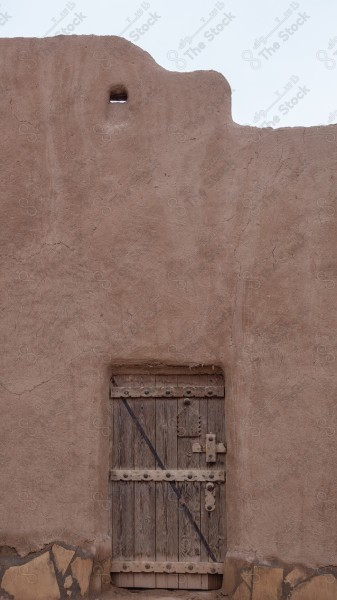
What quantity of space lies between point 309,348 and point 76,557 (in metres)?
2.28

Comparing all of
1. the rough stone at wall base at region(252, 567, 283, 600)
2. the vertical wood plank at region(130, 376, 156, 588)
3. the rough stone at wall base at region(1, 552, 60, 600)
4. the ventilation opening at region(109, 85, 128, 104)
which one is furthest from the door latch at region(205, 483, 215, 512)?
the ventilation opening at region(109, 85, 128, 104)

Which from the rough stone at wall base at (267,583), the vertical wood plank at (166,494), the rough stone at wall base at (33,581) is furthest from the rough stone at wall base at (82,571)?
the rough stone at wall base at (267,583)

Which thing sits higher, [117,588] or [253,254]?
[253,254]

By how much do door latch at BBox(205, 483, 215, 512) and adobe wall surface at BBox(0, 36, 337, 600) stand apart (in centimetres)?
16

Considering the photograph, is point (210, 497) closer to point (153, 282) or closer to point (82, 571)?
point (82, 571)

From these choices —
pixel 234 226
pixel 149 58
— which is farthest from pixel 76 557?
pixel 149 58

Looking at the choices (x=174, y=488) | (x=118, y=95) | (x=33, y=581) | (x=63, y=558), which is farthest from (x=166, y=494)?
(x=118, y=95)

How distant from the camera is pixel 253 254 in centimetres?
576

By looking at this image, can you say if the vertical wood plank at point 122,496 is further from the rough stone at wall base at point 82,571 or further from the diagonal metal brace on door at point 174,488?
the rough stone at wall base at point 82,571

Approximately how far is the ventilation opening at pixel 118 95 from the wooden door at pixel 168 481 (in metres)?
2.25

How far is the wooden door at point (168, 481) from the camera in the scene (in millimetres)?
5621

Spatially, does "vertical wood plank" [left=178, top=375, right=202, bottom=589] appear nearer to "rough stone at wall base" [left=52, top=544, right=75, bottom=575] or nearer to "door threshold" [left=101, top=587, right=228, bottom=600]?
"door threshold" [left=101, top=587, right=228, bottom=600]

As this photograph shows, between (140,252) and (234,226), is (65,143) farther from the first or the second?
(234,226)

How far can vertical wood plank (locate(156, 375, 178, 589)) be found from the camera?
18.5 feet
